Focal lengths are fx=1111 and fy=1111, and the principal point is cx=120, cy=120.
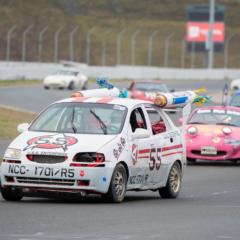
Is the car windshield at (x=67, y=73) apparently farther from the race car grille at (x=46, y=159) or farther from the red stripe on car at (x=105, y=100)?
the race car grille at (x=46, y=159)

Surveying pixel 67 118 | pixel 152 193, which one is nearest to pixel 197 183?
pixel 152 193

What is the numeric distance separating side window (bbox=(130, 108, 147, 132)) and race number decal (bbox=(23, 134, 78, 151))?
122cm

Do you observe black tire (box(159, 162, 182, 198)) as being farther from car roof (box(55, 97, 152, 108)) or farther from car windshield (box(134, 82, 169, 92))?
car windshield (box(134, 82, 169, 92))

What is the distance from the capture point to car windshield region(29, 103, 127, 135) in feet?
46.2

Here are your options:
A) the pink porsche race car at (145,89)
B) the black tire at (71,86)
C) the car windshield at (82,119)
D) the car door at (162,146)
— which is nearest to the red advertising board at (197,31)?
the black tire at (71,86)

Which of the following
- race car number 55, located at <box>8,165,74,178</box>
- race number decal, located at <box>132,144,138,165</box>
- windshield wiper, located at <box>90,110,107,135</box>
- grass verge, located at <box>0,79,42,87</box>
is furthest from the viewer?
grass verge, located at <box>0,79,42,87</box>

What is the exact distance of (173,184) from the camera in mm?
15625

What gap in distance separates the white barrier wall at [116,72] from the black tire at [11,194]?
4907cm

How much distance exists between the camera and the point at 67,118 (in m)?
14.3

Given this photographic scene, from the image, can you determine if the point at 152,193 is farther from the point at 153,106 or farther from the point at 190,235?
the point at 190,235

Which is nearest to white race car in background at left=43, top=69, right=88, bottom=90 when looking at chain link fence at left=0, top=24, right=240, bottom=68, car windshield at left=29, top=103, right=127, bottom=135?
chain link fence at left=0, top=24, right=240, bottom=68

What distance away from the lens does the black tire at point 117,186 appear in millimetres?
13570

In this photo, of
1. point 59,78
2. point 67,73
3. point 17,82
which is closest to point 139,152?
point 59,78

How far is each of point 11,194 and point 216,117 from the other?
35.5 ft
